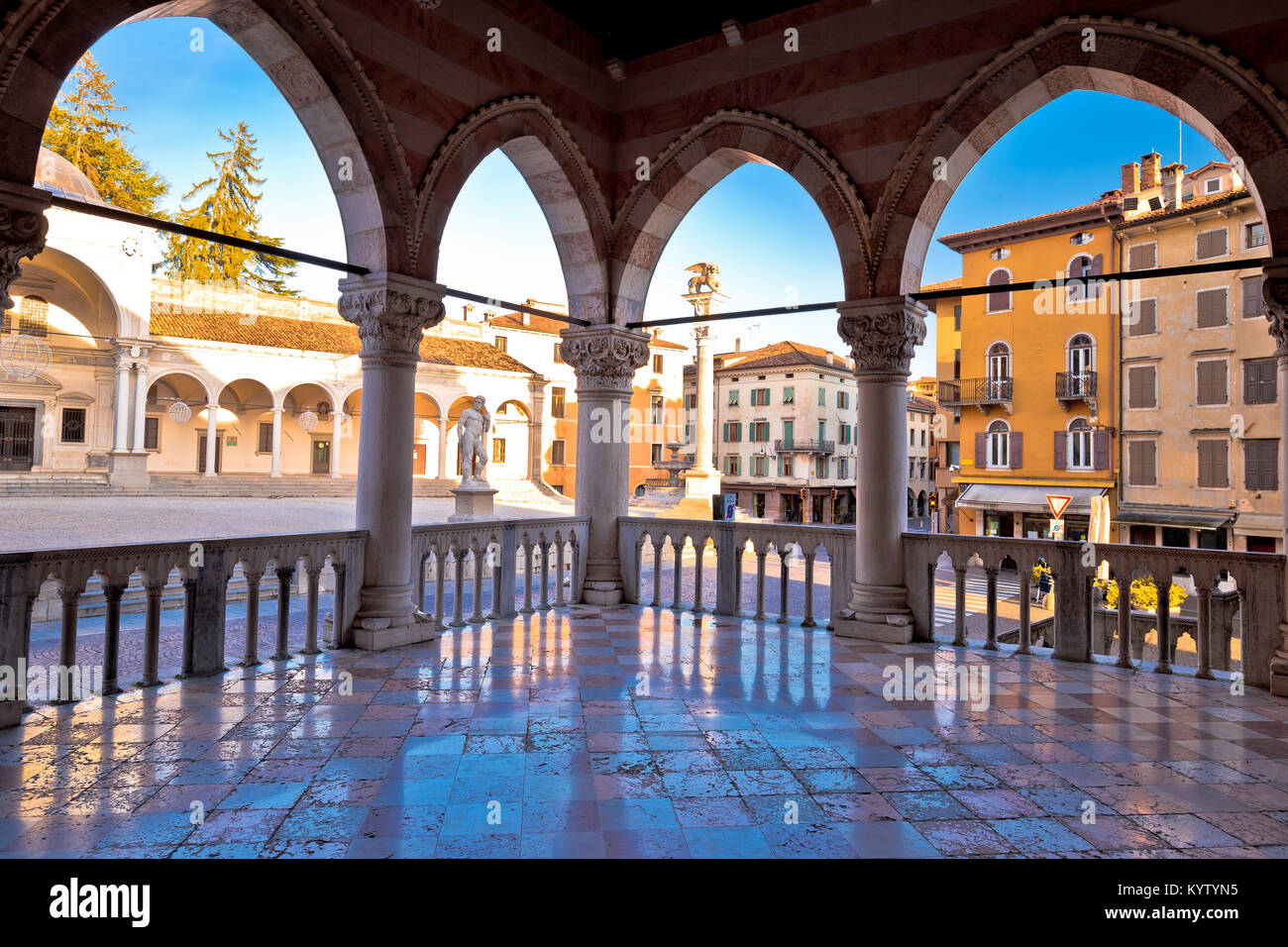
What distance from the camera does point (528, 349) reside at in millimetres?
38781

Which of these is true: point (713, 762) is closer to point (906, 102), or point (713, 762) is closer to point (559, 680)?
point (559, 680)

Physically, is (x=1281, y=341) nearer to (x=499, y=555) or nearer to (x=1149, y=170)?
(x=499, y=555)

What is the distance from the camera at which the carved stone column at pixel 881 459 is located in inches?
256

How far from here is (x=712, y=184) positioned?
799 centimetres

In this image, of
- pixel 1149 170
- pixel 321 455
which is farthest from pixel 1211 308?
pixel 321 455

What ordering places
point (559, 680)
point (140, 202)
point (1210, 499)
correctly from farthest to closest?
point (140, 202) → point (1210, 499) → point (559, 680)

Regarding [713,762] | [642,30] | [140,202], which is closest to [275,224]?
[140,202]

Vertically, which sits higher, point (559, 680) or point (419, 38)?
point (419, 38)

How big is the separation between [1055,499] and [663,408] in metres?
27.3

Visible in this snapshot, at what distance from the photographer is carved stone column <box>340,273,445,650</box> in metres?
6.04

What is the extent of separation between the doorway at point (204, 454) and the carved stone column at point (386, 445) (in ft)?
87.3

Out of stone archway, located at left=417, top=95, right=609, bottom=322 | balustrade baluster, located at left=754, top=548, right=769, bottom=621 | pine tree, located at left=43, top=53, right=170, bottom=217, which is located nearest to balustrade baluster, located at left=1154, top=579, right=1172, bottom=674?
balustrade baluster, located at left=754, top=548, right=769, bottom=621

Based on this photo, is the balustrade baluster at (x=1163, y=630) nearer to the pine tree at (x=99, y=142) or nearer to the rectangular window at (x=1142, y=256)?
the rectangular window at (x=1142, y=256)

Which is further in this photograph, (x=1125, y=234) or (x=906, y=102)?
(x=1125, y=234)
